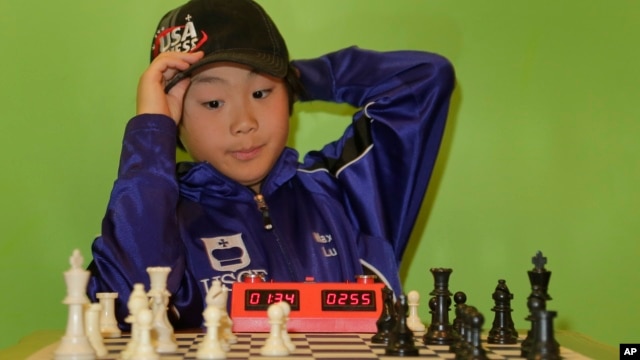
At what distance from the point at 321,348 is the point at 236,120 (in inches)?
28.3

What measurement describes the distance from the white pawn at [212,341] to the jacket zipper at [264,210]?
26.1 inches

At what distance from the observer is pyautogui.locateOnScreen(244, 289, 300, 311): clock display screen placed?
152cm

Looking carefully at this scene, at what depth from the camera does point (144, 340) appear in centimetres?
121

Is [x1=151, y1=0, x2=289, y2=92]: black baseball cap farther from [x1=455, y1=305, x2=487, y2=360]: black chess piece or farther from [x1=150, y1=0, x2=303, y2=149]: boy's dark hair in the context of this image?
[x1=455, y1=305, x2=487, y2=360]: black chess piece

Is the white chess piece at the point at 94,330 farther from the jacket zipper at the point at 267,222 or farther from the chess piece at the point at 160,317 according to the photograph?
the jacket zipper at the point at 267,222

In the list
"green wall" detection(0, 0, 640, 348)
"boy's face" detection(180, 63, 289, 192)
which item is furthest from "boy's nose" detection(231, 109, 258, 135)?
"green wall" detection(0, 0, 640, 348)

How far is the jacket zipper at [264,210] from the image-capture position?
75.4 inches

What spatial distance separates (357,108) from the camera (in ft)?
7.67

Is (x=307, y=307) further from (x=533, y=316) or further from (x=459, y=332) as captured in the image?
(x=533, y=316)

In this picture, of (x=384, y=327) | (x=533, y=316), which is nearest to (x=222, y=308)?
(x=384, y=327)

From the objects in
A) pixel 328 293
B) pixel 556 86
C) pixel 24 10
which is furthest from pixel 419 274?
pixel 24 10

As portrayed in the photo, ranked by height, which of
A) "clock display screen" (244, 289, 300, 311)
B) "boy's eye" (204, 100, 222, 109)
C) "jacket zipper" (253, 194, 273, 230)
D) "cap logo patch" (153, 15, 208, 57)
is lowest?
"clock display screen" (244, 289, 300, 311)

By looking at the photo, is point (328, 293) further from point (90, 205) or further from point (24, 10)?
point (24, 10)

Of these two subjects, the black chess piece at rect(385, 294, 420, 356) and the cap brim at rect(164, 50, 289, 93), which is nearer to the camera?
the black chess piece at rect(385, 294, 420, 356)
